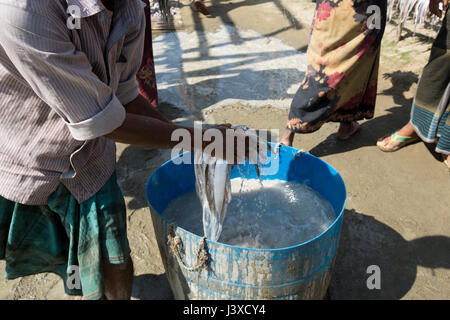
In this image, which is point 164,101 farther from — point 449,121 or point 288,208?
point 449,121

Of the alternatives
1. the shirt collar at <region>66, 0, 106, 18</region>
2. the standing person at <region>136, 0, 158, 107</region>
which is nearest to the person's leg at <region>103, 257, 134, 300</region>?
the shirt collar at <region>66, 0, 106, 18</region>

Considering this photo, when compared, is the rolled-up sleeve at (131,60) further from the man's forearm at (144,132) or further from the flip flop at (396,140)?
the flip flop at (396,140)

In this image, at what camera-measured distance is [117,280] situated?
5.25ft

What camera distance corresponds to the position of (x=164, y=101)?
381cm

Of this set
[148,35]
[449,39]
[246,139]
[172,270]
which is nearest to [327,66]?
[449,39]

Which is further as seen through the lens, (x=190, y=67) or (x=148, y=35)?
(x=190, y=67)

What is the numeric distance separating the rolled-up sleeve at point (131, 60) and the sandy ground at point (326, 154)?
3.66 feet

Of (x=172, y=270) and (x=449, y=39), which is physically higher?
(x=449, y=39)

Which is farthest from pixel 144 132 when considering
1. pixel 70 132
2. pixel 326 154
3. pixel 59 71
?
pixel 326 154

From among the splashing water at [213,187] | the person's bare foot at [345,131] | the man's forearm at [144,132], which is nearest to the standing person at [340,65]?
the person's bare foot at [345,131]

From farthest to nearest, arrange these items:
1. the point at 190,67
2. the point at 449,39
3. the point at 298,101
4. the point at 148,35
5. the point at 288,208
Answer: the point at 190,67 → the point at 148,35 → the point at 298,101 → the point at 449,39 → the point at 288,208

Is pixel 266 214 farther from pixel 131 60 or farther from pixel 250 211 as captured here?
pixel 131 60

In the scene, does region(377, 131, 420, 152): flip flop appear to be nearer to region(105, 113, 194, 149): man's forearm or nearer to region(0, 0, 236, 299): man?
region(0, 0, 236, 299): man
